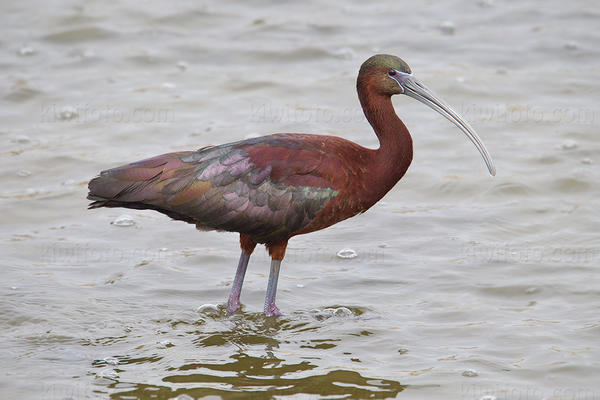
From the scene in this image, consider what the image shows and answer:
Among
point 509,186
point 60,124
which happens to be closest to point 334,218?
point 509,186

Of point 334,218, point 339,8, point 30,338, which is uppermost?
point 339,8

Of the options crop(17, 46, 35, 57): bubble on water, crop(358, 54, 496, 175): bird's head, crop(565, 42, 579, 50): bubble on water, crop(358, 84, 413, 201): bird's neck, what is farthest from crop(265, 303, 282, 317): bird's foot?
crop(565, 42, 579, 50): bubble on water

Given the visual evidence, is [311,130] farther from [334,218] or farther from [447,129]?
[334,218]

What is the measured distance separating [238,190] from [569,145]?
16.0ft

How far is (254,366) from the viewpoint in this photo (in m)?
6.26

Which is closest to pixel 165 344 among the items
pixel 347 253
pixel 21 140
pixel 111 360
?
pixel 111 360

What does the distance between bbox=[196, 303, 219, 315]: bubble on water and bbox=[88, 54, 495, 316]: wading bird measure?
0.61ft

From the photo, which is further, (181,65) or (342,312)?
(181,65)

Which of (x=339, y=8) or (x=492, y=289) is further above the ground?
(x=339, y=8)

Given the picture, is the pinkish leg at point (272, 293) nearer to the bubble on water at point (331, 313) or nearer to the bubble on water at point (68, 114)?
the bubble on water at point (331, 313)

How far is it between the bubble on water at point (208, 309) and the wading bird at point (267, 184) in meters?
0.19

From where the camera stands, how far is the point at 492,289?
7508 millimetres

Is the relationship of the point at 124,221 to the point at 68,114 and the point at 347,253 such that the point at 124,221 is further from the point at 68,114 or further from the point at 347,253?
the point at 68,114

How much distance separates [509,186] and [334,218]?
3188 mm
